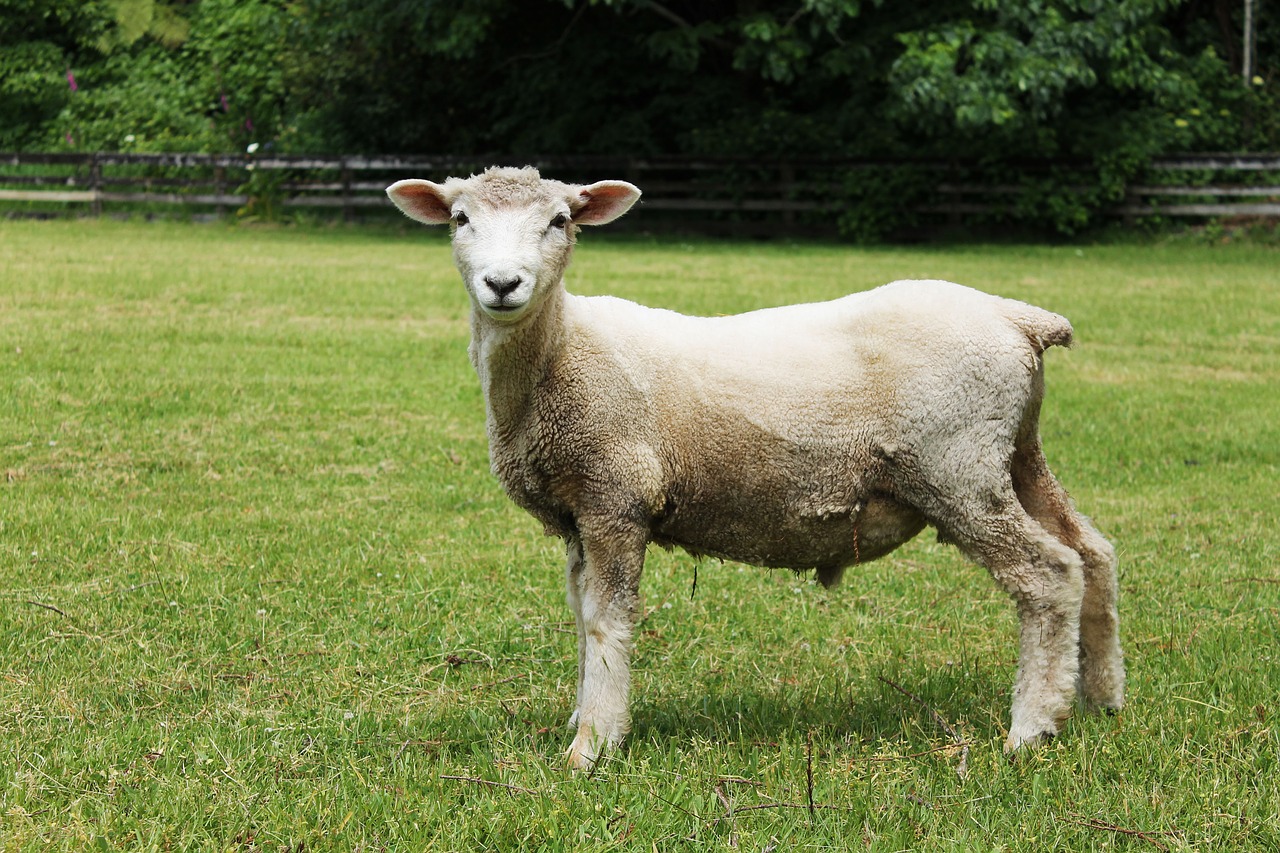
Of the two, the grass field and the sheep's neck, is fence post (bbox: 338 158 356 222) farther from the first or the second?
the sheep's neck

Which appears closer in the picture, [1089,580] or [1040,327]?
[1040,327]

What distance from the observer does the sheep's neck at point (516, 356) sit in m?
3.94

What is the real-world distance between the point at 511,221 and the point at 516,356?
0.42m

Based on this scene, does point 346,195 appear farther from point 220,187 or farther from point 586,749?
point 586,749

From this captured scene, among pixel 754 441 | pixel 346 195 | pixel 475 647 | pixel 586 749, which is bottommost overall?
pixel 346 195

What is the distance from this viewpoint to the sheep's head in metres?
3.64

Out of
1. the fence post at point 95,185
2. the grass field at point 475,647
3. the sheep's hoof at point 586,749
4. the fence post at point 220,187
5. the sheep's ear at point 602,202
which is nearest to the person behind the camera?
the grass field at point 475,647

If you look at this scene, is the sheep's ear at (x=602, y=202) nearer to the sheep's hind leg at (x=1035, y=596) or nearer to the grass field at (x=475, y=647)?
the sheep's hind leg at (x=1035, y=596)

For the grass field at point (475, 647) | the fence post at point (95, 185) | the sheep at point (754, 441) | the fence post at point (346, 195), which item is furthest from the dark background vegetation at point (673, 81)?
the sheep at point (754, 441)

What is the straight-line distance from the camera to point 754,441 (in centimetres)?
400

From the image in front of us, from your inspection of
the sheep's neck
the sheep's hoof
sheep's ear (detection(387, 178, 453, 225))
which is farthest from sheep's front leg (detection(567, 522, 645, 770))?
sheep's ear (detection(387, 178, 453, 225))

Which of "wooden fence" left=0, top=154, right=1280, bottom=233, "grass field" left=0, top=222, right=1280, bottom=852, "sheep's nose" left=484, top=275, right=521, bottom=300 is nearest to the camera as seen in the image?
"grass field" left=0, top=222, right=1280, bottom=852

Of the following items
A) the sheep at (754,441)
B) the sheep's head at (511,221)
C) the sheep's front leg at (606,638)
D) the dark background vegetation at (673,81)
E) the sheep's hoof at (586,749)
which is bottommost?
the dark background vegetation at (673,81)

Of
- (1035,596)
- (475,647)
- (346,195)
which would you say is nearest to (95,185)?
(346,195)
